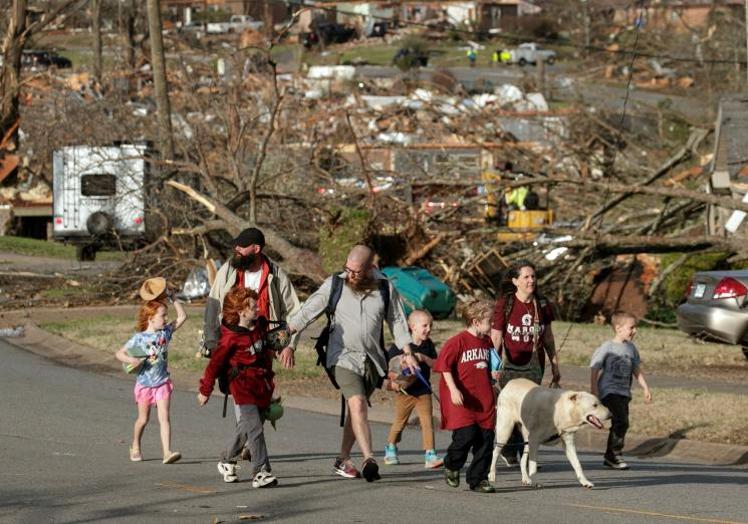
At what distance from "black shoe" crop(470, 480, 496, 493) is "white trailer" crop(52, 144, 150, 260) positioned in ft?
68.0

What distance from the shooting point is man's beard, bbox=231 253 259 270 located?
9.93 metres

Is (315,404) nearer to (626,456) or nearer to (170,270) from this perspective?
(626,456)

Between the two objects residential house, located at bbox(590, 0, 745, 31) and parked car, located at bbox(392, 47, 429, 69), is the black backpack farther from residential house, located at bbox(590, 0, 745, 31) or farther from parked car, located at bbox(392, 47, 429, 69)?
parked car, located at bbox(392, 47, 429, 69)

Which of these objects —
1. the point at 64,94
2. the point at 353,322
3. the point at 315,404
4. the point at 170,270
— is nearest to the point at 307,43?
the point at 64,94

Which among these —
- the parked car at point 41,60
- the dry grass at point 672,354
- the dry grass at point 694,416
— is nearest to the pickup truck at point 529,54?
the parked car at point 41,60

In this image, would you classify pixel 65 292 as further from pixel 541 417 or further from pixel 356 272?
pixel 541 417

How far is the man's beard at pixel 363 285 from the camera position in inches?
383

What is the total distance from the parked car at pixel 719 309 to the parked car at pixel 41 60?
1215 inches

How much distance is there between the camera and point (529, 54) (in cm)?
7469

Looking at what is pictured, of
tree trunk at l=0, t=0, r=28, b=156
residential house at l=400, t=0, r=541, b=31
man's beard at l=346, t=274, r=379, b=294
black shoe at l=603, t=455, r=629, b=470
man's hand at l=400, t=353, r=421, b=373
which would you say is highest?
residential house at l=400, t=0, r=541, b=31

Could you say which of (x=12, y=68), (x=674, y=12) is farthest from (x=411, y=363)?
(x=674, y=12)

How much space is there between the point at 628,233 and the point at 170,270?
7747mm

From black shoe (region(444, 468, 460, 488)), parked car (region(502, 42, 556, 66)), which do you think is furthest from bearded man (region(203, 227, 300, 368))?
parked car (region(502, 42, 556, 66))

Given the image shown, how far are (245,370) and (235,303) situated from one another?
45cm
